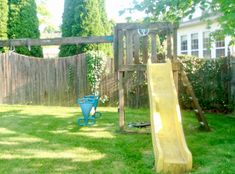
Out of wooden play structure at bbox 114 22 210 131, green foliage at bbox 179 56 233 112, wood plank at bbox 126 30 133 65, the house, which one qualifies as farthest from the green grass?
the house

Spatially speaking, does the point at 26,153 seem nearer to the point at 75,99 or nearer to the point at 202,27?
the point at 75,99

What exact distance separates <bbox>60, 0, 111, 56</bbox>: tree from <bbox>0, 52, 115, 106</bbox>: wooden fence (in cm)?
197

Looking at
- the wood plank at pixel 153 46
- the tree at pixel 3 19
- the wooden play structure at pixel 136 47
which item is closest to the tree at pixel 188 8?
the wooden play structure at pixel 136 47

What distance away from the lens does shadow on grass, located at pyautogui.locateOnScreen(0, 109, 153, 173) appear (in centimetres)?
539

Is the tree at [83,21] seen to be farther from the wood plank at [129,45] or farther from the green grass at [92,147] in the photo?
the wood plank at [129,45]

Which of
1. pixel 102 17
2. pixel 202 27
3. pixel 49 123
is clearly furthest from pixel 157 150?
pixel 202 27

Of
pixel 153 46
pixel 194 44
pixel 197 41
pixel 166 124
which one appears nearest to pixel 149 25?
pixel 153 46

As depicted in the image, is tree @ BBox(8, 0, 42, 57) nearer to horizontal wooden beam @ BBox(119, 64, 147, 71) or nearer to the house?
the house

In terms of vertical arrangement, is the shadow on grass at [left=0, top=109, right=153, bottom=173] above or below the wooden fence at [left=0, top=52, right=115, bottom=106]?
below

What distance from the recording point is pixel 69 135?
7.77 meters

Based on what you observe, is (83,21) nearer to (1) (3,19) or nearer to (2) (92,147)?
(1) (3,19)

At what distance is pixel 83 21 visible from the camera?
49.1 ft

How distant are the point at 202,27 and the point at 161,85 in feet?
39.3

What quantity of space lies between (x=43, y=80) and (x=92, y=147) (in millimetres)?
7095
